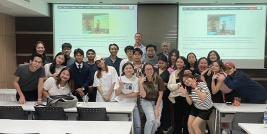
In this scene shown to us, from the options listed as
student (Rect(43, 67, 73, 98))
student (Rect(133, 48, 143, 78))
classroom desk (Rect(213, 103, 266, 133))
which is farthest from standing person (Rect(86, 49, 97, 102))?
classroom desk (Rect(213, 103, 266, 133))

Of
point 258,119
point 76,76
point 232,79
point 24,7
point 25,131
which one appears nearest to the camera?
point 25,131

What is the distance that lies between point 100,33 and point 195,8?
2427mm

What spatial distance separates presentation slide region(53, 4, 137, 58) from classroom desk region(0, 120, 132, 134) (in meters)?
4.30

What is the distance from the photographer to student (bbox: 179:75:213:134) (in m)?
4.23

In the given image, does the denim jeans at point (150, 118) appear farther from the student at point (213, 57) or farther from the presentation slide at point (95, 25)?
the presentation slide at point (95, 25)

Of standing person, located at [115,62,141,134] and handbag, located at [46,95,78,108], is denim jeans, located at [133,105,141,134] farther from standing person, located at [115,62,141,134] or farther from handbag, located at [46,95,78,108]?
handbag, located at [46,95,78,108]

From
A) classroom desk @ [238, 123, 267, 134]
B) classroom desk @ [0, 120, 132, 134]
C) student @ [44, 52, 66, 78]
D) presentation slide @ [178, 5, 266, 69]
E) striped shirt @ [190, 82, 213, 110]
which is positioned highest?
presentation slide @ [178, 5, 266, 69]

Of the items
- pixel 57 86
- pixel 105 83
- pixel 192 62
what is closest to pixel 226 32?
pixel 192 62

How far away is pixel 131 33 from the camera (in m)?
7.36

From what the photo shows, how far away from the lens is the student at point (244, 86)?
14.4 ft

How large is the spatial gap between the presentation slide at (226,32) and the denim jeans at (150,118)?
10.0 feet

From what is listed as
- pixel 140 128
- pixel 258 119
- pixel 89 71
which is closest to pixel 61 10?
pixel 89 71

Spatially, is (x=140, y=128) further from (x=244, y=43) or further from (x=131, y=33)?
(x=244, y=43)

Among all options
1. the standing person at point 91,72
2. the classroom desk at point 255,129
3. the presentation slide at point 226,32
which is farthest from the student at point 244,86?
the presentation slide at point 226,32
